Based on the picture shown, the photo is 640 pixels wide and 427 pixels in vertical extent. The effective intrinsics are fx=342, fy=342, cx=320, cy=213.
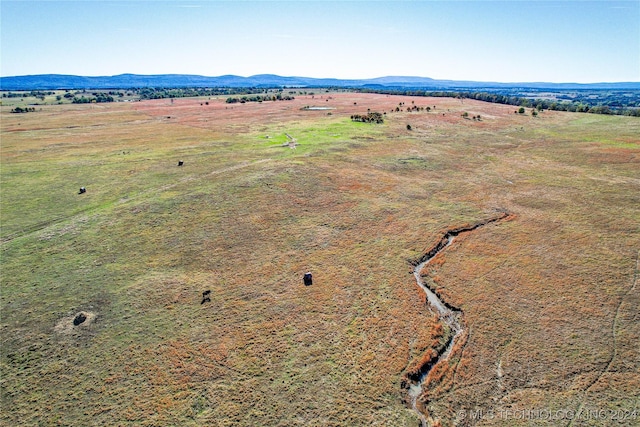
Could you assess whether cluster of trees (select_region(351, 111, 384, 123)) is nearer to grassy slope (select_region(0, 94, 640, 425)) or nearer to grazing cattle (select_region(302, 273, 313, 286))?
Answer: grassy slope (select_region(0, 94, 640, 425))

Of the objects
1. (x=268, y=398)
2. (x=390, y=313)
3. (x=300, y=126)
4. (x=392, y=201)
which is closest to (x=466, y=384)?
(x=390, y=313)

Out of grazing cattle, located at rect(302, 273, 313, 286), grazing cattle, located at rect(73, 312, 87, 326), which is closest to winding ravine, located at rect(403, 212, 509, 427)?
grazing cattle, located at rect(302, 273, 313, 286)

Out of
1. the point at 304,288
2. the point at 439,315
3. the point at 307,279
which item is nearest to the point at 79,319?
the point at 304,288

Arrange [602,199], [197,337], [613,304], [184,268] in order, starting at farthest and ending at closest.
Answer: [602,199], [184,268], [613,304], [197,337]

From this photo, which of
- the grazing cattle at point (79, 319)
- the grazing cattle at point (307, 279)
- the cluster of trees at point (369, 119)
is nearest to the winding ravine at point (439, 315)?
the grazing cattle at point (307, 279)

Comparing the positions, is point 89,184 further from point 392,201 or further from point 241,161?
point 392,201

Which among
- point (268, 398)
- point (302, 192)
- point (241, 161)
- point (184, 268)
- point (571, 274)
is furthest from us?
point (241, 161)

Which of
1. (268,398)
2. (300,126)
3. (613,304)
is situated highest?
(300,126)

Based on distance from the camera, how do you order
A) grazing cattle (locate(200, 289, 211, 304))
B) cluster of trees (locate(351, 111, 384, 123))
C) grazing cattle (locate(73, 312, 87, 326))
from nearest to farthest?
grazing cattle (locate(73, 312, 87, 326)) < grazing cattle (locate(200, 289, 211, 304)) < cluster of trees (locate(351, 111, 384, 123))
